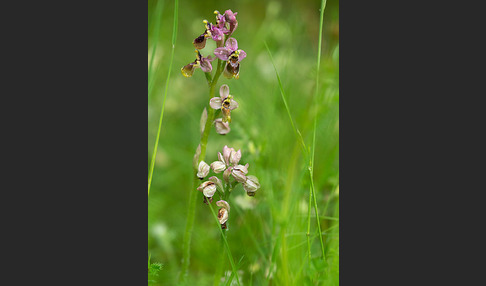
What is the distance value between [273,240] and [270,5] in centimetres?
141

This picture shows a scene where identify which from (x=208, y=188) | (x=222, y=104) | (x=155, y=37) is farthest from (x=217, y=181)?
(x=155, y=37)

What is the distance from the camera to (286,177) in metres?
2.52

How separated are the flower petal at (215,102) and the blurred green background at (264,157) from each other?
35cm

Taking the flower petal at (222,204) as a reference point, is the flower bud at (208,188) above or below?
above

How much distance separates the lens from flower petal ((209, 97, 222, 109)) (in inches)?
80.4

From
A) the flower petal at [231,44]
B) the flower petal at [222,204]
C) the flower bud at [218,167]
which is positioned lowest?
the flower petal at [222,204]

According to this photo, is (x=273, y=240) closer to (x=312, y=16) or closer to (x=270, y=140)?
(x=270, y=140)

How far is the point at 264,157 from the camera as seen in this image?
8.70 ft

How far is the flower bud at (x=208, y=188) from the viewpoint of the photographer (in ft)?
6.69

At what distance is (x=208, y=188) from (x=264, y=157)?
670 millimetres

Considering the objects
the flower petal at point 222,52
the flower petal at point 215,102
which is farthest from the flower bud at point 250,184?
the flower petal at point 222,52

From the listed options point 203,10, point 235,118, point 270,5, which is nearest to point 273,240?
point 235,118

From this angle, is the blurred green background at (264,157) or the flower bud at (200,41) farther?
the blurred green background at (264,157)

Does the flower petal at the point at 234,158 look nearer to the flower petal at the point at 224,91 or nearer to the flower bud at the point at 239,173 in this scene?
the flower bud at the point at 239,173
